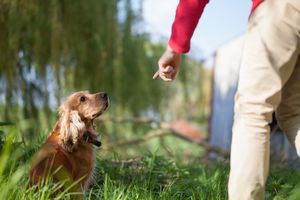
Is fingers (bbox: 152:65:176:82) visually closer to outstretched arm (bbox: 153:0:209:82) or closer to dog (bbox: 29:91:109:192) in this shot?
outstretched arm (bbox: 153:0:209:82)

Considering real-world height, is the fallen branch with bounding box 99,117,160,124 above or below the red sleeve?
below

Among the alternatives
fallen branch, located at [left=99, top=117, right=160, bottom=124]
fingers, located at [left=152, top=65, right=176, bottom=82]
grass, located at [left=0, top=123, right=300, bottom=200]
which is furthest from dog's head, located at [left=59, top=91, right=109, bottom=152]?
fallen branch, located at [left=99, top=117, right=160, bottom=124]

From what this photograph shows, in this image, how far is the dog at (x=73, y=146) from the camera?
2.82 metres

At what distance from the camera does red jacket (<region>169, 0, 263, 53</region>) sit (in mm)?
2301

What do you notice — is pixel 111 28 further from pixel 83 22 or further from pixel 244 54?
pixel 244 54

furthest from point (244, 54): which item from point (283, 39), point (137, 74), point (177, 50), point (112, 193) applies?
point (137, 74)

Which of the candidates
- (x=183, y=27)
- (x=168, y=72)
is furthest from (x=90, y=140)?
(x=183, y=27)

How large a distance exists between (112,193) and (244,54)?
1053 mm

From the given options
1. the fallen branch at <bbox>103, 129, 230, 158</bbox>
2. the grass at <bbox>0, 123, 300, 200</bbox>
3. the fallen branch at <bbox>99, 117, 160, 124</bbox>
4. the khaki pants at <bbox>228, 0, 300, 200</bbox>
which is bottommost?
the fallen branch at <bbox>103, 129, 230, 158</bbox>

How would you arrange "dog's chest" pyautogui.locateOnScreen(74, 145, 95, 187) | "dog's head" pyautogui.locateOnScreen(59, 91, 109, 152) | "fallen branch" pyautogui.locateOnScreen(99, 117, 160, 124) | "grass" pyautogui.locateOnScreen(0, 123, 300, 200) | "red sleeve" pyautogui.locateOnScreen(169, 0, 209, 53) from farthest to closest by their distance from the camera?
"fallen branch" pyautogui.locateOnScreen(99, 117, 160, 124), "dog's head" pyautogui.locateOnScreen(59, 91, 109, 152), "dog's chest" pyautogui.locateOnScreen(74, 145, 95, 187), "grass" pyautogui.locateOnScreen(0, 123, 300, 200), "red sleeve" pyautogui.locateOnScreen(169, 0, 209, 53)

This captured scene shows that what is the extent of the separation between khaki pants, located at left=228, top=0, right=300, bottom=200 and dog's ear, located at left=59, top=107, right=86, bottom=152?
1357mm

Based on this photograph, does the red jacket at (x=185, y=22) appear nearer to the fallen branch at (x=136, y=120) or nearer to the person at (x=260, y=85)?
the person at (x=260, y=85)

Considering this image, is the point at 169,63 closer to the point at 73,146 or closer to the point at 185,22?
the point at 185,22

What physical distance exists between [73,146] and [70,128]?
11 centimetres
